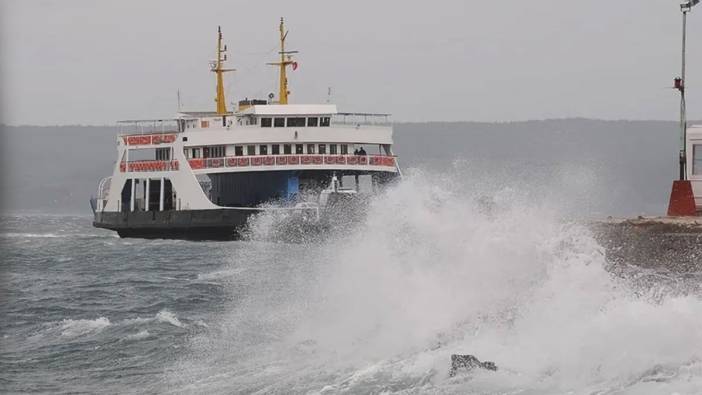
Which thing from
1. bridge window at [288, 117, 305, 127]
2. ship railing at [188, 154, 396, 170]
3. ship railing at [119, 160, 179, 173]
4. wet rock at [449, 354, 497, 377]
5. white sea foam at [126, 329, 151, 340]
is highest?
bridge window at [288, 117, 305, 127]

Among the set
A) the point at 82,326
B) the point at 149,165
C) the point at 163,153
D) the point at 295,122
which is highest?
the point at 295,122

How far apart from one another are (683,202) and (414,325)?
9.42 metres

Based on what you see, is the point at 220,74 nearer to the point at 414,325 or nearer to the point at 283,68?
the point at 283,68

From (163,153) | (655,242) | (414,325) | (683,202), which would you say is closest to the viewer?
(414,325)

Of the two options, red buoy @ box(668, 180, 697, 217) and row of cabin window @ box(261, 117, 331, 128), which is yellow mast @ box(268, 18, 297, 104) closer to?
row of cabin window @ box(261, 117, 331, 128)

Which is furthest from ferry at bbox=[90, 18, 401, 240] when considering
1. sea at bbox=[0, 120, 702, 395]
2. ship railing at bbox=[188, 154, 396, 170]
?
sea at bbox=[0, 120, 702, 395]

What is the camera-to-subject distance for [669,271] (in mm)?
24375

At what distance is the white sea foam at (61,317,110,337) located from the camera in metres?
28.0

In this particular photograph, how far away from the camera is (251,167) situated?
59.8m

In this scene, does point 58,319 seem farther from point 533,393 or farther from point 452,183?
point 533,393

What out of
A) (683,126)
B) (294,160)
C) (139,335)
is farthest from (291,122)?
(139,335)

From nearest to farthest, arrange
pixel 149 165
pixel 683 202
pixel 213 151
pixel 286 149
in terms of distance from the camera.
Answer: pixel 683 202 → pixel 286 149 → pixel 213 151 → pixel 149 165

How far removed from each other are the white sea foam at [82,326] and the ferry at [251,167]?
26690mm

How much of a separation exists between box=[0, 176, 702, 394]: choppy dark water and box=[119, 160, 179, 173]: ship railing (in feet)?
98.3
